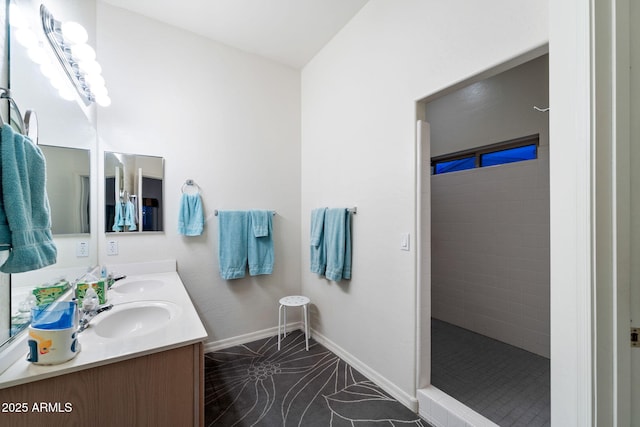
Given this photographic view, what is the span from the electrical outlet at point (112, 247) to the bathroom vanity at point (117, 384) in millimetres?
999

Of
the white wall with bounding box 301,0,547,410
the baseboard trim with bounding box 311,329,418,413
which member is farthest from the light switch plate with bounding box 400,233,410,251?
the baseboard trim with bounding box 311,329,418,413

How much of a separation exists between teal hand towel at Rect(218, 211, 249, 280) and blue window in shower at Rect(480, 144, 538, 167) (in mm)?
2659

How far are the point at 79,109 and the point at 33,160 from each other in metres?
1.05

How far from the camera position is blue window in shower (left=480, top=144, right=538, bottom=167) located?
8.53ft

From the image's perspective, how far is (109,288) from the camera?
5.70 ft

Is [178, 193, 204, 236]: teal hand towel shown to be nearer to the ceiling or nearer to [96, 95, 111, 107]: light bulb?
[96, 95, 111, 107]: light bulb

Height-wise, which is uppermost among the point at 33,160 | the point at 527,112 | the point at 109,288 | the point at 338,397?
the point at 527,112

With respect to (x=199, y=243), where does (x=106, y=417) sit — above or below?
below

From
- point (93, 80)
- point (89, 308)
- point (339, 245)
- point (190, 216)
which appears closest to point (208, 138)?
point (190, 216)

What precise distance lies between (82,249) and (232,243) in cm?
104

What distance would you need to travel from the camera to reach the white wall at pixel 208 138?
2.08m

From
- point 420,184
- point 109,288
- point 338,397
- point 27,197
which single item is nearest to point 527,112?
point 420,184

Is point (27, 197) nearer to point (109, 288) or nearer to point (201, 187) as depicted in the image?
point (109, 288)

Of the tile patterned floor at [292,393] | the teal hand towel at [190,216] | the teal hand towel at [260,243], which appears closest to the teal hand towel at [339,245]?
the teal hand towel at [260,243]
